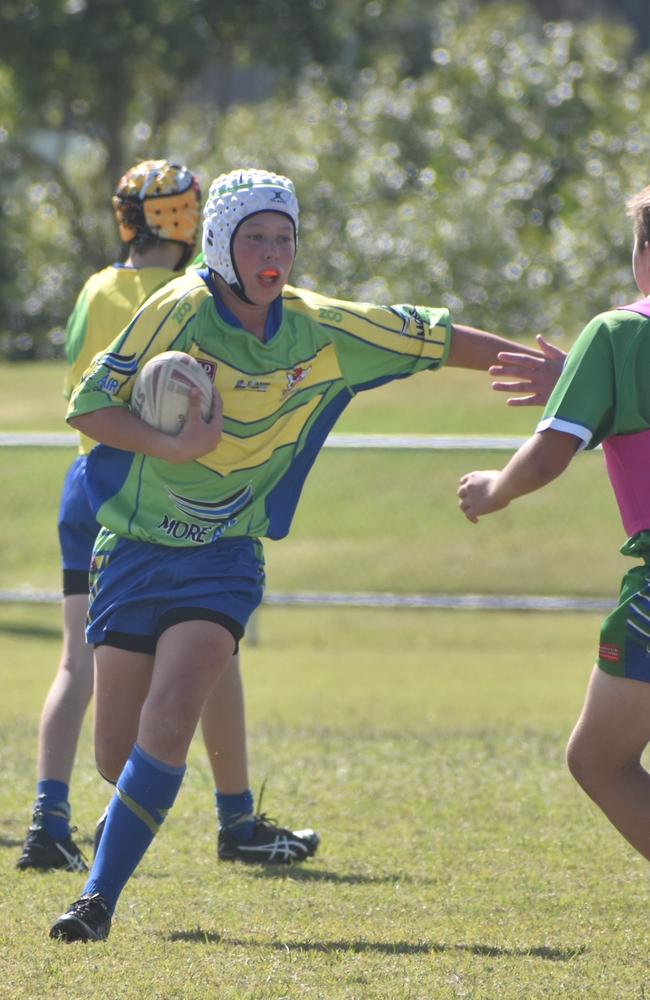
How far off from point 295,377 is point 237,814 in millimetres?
1636

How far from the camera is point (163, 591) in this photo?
445cm

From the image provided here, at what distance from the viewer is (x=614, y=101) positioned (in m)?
28.7

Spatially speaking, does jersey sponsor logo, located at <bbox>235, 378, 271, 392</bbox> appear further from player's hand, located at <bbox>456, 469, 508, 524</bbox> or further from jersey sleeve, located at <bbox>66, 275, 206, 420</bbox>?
player's hand, located at <bbox>456, 469, 508, 524</bbox>

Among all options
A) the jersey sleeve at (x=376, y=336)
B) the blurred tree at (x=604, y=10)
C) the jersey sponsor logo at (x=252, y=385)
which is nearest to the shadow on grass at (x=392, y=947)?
the jersey sponsor logo at (x=252, y=385)

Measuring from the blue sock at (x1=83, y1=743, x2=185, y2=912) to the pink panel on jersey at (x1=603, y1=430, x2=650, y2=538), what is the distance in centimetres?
A: 139

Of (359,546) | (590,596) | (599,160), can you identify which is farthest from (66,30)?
(590,596)

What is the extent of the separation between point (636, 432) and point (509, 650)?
821cm

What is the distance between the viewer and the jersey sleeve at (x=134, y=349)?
14.6 ft

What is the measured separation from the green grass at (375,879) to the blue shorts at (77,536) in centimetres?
96

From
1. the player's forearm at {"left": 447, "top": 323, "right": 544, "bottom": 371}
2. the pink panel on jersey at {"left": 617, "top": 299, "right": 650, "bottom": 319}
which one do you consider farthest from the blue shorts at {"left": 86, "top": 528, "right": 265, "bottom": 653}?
the pink panel on jersey at {"left": 617, "top": 299, "right": 650, "bottom": 319}

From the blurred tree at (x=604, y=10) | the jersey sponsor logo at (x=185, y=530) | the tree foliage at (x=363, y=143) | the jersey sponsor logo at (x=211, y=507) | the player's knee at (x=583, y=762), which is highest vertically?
the blurred tree at (x=604, y=10)

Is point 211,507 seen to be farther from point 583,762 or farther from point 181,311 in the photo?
point 583,762

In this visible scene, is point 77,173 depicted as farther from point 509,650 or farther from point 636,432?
point 636,432

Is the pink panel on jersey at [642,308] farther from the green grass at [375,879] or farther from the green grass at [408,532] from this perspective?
the green grass at [408,532]
